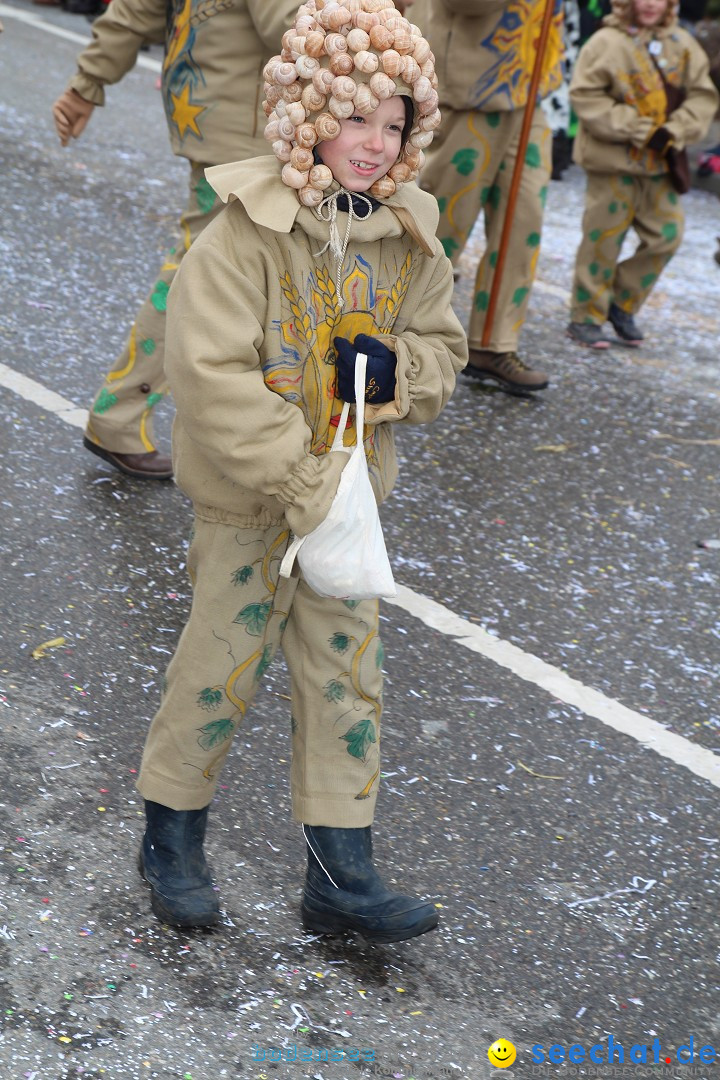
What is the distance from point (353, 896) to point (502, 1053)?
15.3 inches

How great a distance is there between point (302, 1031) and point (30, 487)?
2.32 metres

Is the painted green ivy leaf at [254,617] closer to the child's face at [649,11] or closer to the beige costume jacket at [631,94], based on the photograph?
the beige costume jacket at [631,94]

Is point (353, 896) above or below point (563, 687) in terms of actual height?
above

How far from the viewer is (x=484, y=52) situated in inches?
216

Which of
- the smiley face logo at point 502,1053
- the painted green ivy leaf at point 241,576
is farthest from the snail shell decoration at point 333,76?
the smiley face logo at point 502,1053

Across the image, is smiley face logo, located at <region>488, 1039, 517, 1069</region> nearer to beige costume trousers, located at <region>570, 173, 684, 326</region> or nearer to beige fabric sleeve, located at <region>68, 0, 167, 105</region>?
beige fabric sleeve, located at <region>68, 0, 167, 105</region>

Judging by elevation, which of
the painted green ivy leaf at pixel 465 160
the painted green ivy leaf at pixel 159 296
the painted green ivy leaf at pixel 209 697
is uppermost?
the painted green ivy leaf at pixel 465 160

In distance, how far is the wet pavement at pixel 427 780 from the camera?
8.17ft

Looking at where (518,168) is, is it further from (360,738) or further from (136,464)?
(360,738)

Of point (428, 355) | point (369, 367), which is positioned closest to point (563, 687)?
point (428, 355)

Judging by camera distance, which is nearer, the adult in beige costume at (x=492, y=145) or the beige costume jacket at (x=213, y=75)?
the beige costume jacket at (x=213, y=75)

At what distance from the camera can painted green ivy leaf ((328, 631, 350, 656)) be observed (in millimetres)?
2580

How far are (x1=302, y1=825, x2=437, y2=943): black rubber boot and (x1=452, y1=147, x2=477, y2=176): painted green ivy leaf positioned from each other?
362cm

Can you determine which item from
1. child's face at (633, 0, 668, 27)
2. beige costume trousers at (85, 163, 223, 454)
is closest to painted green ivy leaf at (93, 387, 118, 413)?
beige costume trousers at (85, 163, 223, 454)
